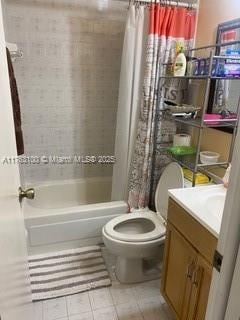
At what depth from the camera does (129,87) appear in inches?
78.0

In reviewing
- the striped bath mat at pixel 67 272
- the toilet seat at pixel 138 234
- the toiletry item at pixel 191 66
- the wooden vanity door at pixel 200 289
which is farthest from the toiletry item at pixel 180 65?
the striped bath mat at pixel 67 272

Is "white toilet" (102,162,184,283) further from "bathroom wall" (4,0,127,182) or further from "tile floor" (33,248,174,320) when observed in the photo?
"bathroom wall" (4,0,127,182)

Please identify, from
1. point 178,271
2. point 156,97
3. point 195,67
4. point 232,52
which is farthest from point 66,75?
point 178,271

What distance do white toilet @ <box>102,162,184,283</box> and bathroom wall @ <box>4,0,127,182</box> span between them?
100 centimetres

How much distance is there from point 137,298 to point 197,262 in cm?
75

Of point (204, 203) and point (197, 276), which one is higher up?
point (204, 203)

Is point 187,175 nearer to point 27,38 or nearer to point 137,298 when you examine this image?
point 137,298

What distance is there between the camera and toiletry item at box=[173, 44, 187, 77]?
5.69 ft

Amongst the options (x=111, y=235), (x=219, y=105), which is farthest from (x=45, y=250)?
(x=219, y=105)

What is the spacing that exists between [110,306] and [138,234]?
495 mm

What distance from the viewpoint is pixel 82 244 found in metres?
2.16

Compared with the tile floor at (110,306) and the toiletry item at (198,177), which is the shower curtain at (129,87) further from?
the tile floor at (110,306)

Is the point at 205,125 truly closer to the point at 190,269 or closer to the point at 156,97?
the point at 156,97

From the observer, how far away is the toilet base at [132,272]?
71.6 inches
